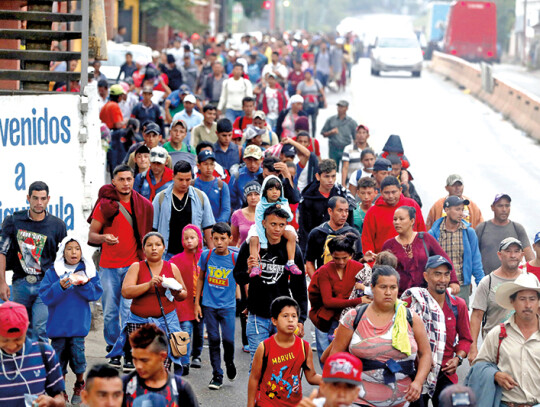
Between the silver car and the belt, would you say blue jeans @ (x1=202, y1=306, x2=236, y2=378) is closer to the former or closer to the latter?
the belt

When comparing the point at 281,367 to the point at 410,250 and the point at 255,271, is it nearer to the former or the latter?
the point at 255,271

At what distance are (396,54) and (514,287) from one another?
40.0m

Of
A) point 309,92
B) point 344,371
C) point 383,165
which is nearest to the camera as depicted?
point 344,371

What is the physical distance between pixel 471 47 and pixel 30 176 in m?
47.9

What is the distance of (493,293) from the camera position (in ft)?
28.2

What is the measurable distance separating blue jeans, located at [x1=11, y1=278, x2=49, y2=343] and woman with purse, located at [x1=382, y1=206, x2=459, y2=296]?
3.17 meters

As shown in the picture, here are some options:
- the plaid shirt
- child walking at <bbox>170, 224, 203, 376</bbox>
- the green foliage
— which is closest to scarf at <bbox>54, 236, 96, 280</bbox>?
child walking at <bbox>170, 224, 203, 376</bbox>

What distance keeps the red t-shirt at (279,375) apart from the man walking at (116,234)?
3.07 m

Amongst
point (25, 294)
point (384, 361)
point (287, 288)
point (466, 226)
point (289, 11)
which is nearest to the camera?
point (384, 361)

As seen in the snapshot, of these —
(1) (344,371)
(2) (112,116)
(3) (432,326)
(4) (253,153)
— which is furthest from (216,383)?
(2) (112,116)

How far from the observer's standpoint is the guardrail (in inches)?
1112

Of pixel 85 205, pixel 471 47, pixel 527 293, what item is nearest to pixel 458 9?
pixel 471 47

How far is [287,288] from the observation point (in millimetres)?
8898

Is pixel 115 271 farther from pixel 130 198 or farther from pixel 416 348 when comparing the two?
pixel 416 348
